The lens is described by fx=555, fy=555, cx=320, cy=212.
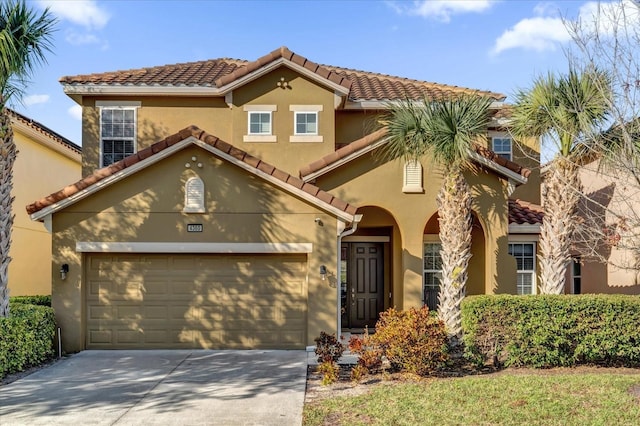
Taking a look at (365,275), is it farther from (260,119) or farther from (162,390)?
(162,390)

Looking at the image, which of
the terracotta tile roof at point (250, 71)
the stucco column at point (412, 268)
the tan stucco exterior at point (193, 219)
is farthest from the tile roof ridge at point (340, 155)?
the stucco column at point (412, 268)

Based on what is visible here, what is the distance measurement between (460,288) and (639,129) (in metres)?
4.93

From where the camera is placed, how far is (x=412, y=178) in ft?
48.8

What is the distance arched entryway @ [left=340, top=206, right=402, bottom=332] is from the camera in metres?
16.7

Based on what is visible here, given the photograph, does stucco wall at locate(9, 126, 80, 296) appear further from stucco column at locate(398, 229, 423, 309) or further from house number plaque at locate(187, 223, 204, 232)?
stucco column at locate(398, 229, 423, 309)

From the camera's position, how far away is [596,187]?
1762cm

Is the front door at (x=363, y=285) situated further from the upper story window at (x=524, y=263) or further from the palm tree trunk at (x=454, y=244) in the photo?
the palm tree trunk at (x=454, y=244)

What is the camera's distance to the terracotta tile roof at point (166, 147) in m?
12.9

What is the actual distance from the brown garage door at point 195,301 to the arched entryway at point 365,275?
3.40 meters

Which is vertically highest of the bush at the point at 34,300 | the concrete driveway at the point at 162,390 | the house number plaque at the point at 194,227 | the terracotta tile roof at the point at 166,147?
the terracotta tile roof at the point at 166,147

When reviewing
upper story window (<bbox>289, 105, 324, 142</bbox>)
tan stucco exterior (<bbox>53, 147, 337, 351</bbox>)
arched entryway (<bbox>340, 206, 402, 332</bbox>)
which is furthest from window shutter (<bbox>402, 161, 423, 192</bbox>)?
upper story window (<bbox>289, 105, 324, 142</bbox>)

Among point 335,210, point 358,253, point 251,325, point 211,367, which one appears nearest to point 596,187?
point 358,253

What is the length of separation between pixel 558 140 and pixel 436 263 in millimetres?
5162

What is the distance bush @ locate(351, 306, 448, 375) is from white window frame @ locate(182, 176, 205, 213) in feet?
17.0
